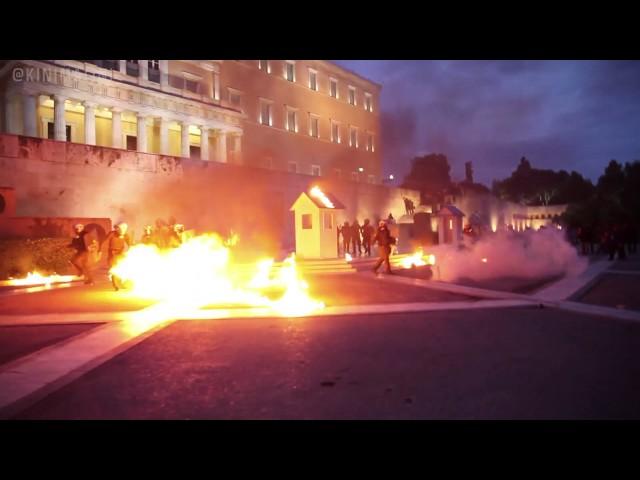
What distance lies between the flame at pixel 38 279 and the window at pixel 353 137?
39.6 m

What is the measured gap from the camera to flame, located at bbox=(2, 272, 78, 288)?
1655cm

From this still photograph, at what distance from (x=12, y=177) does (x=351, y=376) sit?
20233 mm

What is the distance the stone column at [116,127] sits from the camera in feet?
97.5

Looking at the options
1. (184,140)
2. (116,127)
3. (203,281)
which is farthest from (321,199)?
(184,140)

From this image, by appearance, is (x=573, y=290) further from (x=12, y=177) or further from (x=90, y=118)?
(x=90, y=118)

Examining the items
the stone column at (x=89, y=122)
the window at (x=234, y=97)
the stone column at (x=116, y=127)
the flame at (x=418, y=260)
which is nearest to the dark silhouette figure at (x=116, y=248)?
the flame at (x=418, y=260)

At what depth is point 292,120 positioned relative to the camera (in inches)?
1800

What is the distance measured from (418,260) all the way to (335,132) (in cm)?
3038

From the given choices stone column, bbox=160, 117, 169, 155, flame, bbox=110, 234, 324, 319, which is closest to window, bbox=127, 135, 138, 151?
stone column, bbox=160, 117, 169, 155

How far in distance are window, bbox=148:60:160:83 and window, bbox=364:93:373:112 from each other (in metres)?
28.4

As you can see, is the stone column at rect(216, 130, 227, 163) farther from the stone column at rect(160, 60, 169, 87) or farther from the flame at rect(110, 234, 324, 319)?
the flame at rect(110, 234, 324, 319)
